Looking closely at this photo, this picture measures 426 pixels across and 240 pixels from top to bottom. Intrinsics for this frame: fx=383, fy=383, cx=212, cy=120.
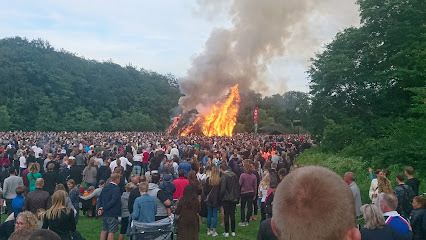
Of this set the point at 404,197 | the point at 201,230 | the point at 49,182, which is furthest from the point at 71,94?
the point at 404,197

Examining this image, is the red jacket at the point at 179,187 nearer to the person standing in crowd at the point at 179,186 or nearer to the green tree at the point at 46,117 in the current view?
the person standing in crowd at the point at 179,186

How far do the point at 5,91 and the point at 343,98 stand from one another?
52.1 metres

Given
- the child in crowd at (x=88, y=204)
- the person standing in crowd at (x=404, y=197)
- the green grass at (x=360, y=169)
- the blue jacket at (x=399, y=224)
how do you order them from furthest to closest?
the green grass at (x=360, y=169) → the child in crowd at (x=88, y=204) → the person standing in crowd at (x=404, y=197) → the blue jacket at (x=399, y=224)

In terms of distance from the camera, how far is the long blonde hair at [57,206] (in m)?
5.94

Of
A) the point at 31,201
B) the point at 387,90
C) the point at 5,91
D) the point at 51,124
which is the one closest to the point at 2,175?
the point at 31,201

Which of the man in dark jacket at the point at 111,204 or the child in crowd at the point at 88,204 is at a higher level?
the man in dark jacket at the point at 111,204

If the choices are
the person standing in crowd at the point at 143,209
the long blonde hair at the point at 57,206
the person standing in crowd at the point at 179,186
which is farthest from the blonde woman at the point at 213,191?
the long blonde hair at the point at 57,206

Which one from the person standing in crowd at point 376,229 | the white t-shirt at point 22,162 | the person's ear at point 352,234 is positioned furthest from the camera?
the white t-shirt at point 22,162

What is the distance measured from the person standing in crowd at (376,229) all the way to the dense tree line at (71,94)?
55422mm

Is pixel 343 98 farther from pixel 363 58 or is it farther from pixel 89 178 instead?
pixel 89 178

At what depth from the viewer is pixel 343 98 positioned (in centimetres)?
2730

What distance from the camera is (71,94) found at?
65125mm

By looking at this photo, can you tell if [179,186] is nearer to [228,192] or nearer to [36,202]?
[228,192]

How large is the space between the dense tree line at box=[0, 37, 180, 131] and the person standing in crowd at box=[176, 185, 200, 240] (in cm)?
5156
